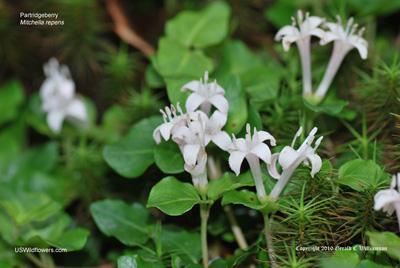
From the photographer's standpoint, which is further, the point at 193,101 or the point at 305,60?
the point at 305,60

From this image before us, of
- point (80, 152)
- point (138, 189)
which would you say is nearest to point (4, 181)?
point (80, 152)

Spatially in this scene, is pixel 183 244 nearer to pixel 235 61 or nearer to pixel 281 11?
pixel 235 61

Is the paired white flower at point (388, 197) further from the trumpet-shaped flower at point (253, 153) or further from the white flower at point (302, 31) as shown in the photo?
the white flower at point (302, 31)

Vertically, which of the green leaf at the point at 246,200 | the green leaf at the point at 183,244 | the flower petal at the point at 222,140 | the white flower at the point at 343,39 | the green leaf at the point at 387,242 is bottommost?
the green leaf at the point at 183,244

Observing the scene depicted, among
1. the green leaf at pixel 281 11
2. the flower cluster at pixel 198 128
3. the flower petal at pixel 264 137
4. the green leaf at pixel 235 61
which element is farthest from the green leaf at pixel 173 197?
the green leaf at pixel 281 11

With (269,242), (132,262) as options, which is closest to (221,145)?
(269,242)
